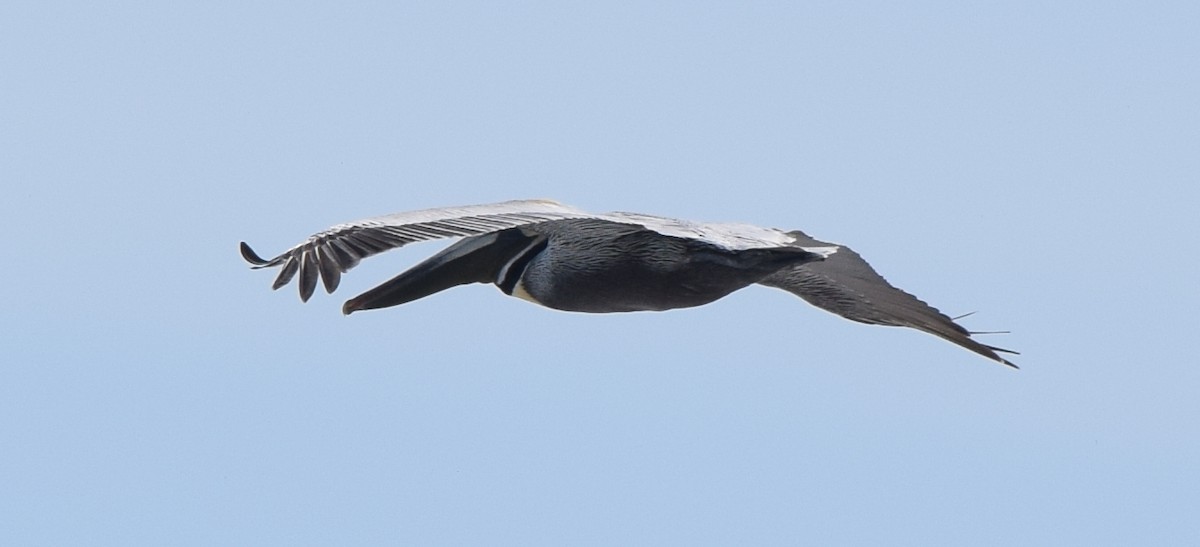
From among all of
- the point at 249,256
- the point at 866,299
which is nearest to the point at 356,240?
the point at 249,256

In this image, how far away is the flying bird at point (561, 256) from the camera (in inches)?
301

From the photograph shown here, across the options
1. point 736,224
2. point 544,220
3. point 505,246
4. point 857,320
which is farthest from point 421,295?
point 857,320

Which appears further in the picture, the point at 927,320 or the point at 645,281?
the point at 927,320

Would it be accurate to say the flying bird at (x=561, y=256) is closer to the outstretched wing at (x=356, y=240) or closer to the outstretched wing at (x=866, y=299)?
the outstretched wing at (x=356, y=240)

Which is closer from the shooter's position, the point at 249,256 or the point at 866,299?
the point at 249,256

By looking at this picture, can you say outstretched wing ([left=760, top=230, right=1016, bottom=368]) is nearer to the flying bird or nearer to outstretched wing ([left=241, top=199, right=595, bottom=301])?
the flying bird

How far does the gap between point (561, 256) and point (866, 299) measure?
2291mm

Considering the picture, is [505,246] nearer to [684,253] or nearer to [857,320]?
[684,253]

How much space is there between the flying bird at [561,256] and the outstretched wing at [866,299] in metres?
0.36

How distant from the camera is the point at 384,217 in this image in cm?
791

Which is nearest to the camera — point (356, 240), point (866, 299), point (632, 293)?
point (356, 240)

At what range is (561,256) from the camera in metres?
9.01

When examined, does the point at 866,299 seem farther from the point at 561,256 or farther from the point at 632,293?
the point at 561,256

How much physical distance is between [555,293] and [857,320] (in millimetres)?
2151
